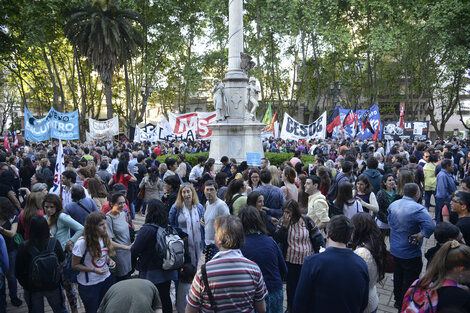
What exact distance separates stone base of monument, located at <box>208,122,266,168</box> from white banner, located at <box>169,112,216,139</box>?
2.73m

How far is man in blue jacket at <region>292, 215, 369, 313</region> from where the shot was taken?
2.60 metres

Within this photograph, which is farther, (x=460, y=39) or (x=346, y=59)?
(x=346, y=59)

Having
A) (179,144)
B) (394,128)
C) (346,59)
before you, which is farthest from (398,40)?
(179,144)

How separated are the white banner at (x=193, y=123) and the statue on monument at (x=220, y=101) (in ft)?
8.18

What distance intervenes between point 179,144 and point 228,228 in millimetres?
16439

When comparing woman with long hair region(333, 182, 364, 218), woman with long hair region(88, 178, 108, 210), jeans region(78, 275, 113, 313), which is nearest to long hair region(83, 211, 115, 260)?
jeans region(78, 275, 113, 313)

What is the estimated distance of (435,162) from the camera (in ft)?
28.2

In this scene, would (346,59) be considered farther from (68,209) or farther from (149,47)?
(68,209)

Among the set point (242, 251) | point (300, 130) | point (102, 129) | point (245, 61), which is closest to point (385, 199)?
Answer: point (242, 251)

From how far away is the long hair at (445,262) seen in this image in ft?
8.00

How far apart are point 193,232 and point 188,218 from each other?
203 mm

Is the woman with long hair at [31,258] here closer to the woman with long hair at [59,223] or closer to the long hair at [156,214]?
the woman with long hair at [59,223]

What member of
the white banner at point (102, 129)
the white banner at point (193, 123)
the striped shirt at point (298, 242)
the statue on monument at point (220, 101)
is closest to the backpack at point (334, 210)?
the striped shirt at point (298, 242)

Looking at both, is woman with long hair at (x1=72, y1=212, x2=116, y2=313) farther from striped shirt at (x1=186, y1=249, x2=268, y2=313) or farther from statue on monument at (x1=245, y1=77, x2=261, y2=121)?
statue on monument at (x1=245, y1=77, x2=261, y2=121)
